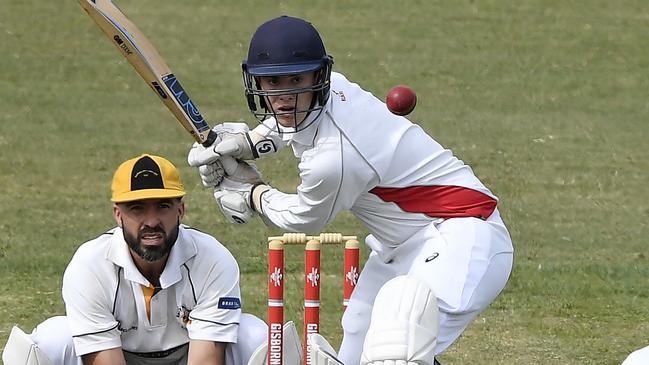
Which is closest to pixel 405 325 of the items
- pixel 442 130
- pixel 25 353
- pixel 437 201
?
pixel 437 201

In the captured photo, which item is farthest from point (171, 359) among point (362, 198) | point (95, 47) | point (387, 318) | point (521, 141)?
point (95, 47)

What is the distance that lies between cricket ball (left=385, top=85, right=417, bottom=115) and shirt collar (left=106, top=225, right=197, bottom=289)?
109 cm

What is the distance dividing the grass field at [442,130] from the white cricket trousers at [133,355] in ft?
4.72

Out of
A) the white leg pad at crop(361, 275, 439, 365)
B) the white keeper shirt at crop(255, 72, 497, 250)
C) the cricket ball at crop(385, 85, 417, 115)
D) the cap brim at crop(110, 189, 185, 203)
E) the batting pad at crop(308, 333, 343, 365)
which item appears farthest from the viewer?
the cap brim at crop(110, 189, 185, 203)

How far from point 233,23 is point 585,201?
5.92 metres

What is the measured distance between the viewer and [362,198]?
16.4ft

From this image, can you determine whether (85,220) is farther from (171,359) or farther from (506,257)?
(506,257)

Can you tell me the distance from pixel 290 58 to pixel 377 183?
51 centimetres

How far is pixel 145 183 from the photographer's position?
5.26 meters

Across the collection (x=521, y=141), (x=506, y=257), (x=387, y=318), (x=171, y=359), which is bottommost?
(x=521, y=141)

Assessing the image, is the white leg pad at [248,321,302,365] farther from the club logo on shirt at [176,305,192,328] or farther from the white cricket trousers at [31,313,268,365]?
the club logo on shirt at [176,305,192,328]

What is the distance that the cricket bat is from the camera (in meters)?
5.34

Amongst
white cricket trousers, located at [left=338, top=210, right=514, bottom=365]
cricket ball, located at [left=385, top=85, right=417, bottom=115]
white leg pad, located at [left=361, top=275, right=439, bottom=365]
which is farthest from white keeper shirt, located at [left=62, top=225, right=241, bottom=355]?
white leg pad, located at [left=361, top=275, right=439, bottom=365]

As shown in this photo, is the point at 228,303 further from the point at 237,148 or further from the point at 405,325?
the point at 405,325
